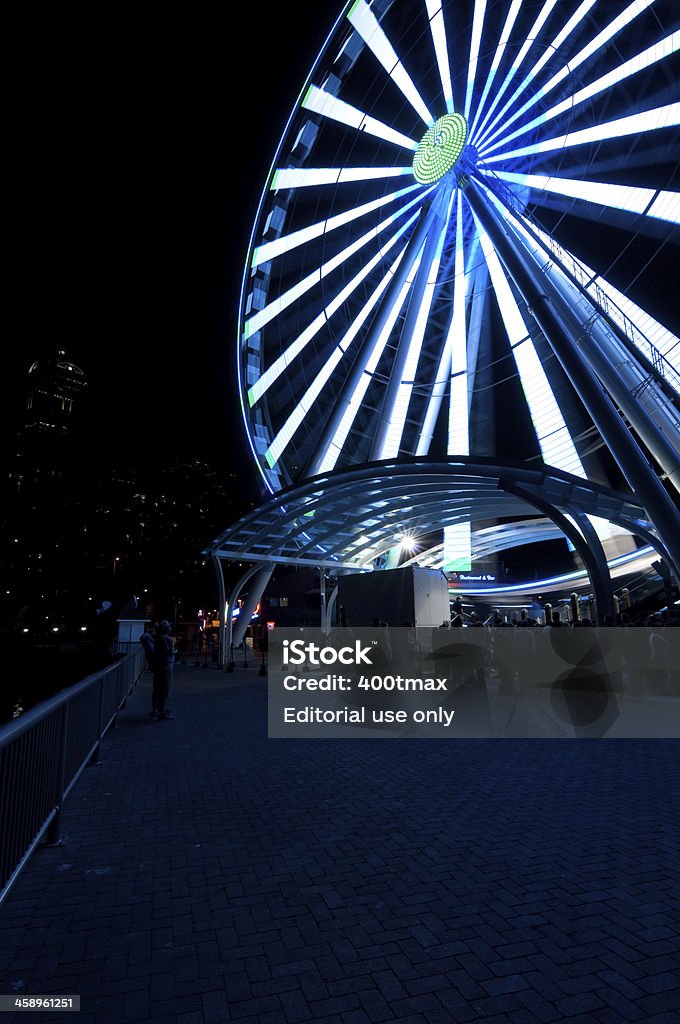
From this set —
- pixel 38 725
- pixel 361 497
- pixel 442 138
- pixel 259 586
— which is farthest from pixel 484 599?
pixel 38 725

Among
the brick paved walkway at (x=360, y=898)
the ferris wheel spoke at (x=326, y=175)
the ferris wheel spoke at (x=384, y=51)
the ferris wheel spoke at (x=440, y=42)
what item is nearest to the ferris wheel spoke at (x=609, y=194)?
the ferris wheel spoke at (x=440, y=42)

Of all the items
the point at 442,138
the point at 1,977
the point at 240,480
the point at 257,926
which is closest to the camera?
the point at 1,977

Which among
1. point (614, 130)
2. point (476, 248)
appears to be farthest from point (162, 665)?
point (476, 248)

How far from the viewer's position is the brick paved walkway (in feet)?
8.74

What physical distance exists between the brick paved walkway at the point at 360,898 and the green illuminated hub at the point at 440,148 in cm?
1837

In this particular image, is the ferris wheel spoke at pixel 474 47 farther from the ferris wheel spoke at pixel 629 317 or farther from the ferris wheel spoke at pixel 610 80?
the ferris wheel spoke at pixel 629 317

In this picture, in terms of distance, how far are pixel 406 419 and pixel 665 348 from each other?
37.7 ft

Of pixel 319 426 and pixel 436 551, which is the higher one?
pixel 319 426

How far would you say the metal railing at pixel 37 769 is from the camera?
3396 mm

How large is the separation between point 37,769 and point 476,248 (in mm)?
22478

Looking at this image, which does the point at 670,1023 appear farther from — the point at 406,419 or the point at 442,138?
the point at 406,419

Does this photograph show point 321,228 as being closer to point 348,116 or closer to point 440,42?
point 348,116

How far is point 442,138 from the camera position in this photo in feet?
58.7

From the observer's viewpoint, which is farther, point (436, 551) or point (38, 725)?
point (436, 551)
